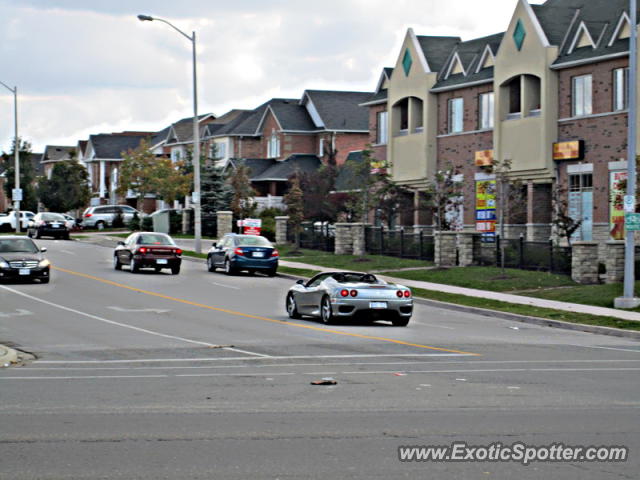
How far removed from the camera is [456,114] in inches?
1977

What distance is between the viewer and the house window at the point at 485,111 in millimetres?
47625

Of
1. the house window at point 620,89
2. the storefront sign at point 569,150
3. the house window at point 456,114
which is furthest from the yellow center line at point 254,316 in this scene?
the house window at point 456,114

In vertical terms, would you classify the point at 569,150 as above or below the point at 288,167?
below

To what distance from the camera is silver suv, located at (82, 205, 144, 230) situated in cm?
7988

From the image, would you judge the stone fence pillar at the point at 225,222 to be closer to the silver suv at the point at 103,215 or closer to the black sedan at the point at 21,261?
the silver suv at the point at 103,215

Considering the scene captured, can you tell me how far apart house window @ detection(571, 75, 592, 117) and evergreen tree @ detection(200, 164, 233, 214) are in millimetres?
32926

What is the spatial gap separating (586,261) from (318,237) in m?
21.9

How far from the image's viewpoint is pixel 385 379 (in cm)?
1432

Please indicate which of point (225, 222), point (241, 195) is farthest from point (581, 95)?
point (241, 195)

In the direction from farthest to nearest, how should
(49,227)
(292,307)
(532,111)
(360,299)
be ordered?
(49,227) → (532,111) → (292,307) → (360,299)

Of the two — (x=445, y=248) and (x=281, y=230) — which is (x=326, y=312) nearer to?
(x=445, y=248)

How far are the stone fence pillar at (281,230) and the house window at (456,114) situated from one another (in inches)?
435

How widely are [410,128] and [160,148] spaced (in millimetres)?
53997

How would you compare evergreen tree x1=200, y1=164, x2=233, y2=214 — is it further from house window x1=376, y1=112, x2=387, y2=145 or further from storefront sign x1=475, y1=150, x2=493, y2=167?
storefront sign x1=475, y1=150, x2=493, y2=167
